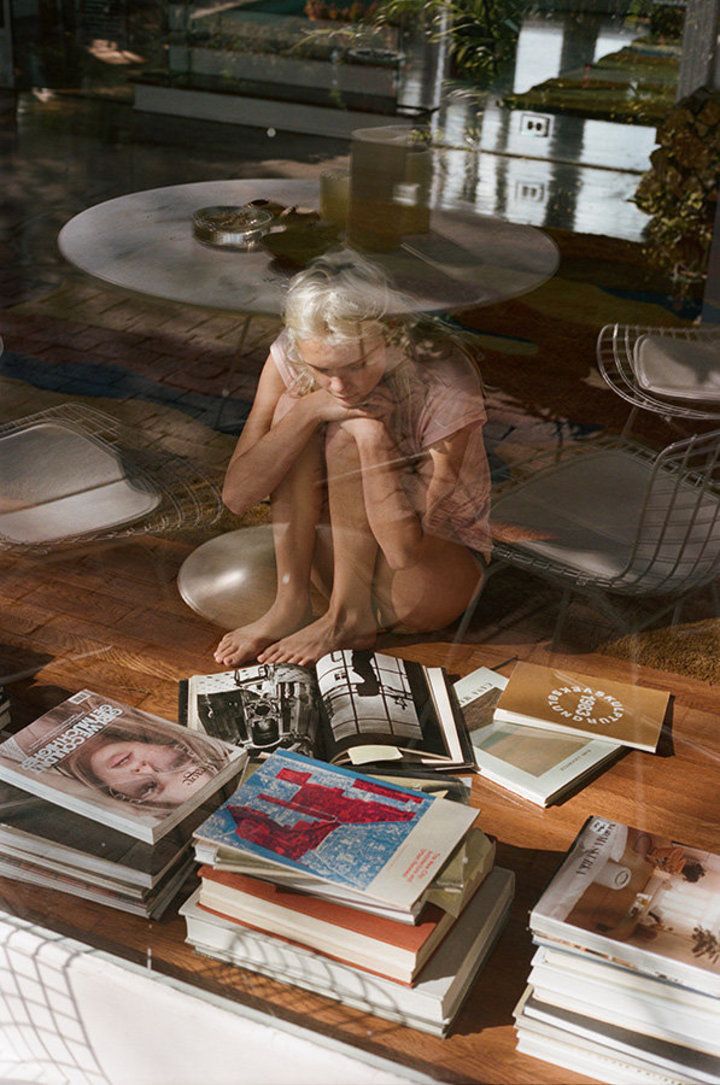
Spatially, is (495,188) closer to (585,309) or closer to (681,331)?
(585,309)

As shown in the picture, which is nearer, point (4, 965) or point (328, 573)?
point (4, 965)

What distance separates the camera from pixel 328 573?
196 cm

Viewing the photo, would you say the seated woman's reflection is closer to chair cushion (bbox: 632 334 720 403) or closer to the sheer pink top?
the sheer pink top

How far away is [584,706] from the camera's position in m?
1.96

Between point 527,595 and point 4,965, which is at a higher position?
point 527,595

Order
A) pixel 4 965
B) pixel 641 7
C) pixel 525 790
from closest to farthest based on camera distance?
pixel 641 7 < pixel 4 965 < pixel 525 790

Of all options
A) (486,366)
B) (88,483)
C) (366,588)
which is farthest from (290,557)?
(486,366)

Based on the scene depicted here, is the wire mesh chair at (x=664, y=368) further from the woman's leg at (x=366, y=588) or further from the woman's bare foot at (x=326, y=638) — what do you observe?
the woman's bare foot at (x=326, y=638)

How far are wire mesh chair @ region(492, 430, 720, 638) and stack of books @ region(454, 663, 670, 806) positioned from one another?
12 centimetres

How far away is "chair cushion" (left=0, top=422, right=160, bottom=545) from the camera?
2.00 m

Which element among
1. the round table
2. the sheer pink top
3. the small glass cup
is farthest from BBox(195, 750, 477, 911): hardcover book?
the small glass cup

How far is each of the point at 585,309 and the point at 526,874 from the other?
0.77 meters

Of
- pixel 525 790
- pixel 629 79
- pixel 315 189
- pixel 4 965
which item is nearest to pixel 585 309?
pixel 629 79

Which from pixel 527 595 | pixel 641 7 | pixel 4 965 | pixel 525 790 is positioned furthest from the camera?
pixel 527 595
